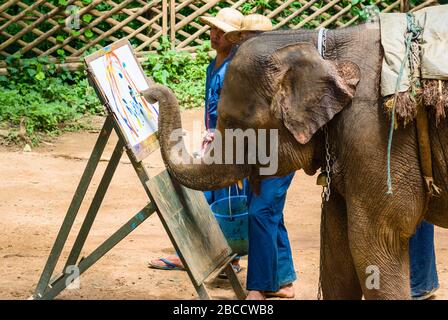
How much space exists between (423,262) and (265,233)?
1.02 m

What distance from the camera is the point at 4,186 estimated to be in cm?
871

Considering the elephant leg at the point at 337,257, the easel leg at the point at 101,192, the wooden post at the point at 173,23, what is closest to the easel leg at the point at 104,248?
the easel leg at the point at 101,192

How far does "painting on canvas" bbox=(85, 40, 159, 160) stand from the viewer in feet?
17.1

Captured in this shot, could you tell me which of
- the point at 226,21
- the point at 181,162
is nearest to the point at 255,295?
the point at 181,162

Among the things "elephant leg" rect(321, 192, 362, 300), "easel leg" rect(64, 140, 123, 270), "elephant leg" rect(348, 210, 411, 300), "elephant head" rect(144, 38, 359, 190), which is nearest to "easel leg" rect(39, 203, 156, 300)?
"easel leg" rect(64, 140, 123, 270)

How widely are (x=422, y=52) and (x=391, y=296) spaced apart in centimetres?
114

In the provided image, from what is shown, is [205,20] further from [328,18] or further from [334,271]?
Result: [328,18]

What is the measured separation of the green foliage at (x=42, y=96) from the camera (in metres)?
10.4

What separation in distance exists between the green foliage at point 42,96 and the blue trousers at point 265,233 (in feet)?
15.6

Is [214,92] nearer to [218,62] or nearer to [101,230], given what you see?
[218,62]

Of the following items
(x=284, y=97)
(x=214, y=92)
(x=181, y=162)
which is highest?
(x=284, y=97)

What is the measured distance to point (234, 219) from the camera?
245 inches

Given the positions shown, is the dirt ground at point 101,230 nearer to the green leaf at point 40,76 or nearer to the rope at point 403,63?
the green leaf at point 40,76

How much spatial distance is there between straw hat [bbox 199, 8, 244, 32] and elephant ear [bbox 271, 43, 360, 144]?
1675 mm
